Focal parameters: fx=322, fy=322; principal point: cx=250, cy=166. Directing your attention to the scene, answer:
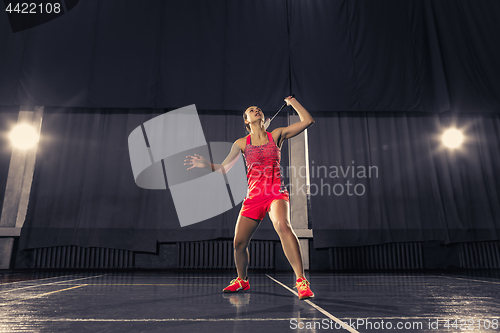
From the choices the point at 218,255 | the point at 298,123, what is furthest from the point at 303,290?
the point at 218,255

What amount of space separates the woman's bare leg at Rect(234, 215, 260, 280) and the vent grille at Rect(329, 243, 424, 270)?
321cm

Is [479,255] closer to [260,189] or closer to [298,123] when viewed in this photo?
[298,123]

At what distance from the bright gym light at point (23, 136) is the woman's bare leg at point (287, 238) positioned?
16.1ft

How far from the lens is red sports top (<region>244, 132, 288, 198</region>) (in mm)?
1790

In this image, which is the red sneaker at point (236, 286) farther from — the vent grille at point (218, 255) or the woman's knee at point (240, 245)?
the vent grille at point (218, 255)

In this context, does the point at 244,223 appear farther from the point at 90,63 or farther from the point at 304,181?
the point at 90,63

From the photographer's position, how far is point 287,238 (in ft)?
5.43

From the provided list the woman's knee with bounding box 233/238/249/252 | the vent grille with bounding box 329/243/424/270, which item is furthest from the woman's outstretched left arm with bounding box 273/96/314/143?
the vent grille with bounding box 329/243/424/270

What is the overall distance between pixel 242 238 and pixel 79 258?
12.8 ft

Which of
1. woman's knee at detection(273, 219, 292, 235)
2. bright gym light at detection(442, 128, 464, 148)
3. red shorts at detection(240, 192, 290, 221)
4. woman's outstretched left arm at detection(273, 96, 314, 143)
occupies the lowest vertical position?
woman's knee at detection(273, 219, 292, 235)

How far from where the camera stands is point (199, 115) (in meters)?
5.11

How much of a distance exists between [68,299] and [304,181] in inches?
152

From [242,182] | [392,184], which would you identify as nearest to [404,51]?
[392,184]

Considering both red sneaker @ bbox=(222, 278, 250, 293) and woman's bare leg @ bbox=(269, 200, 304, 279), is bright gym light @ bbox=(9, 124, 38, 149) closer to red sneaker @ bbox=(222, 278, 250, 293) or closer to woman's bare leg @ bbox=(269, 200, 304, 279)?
red sneaker @ bbox=(222, 278, 250, 293)
